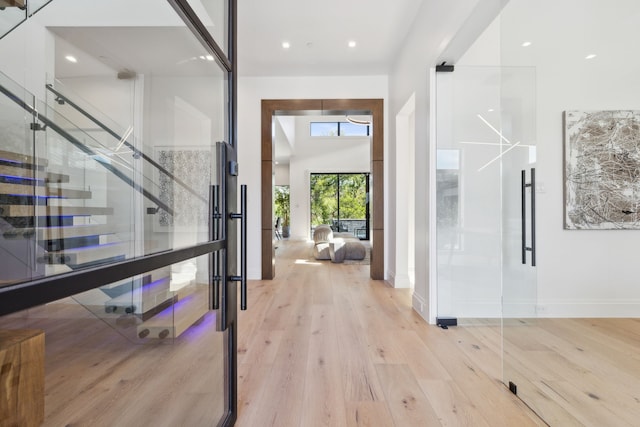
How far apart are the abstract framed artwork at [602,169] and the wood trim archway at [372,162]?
243 centimetres

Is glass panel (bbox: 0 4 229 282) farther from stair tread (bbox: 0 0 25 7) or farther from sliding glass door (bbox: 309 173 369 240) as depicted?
sliding glass door (bbox: 309 173 369 240)

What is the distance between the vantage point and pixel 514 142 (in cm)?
199

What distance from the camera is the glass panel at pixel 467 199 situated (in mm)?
2834

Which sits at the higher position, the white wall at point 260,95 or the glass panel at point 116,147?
the white wall at point 260,95

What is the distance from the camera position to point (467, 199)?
290 centimetres

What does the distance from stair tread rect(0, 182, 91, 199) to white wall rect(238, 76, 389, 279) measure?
3958mm

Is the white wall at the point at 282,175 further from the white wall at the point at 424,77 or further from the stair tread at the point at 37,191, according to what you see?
the stair tread at the point at 37,191

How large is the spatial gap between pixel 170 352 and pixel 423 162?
8.77ft

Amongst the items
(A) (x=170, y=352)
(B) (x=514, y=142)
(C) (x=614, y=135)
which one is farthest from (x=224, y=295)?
(C) (x=614, y=135)

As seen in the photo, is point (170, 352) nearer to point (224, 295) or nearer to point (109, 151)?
point (224, 295)

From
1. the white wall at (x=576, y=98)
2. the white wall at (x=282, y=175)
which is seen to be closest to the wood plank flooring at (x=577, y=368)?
the white wall at (x=576, y=98)

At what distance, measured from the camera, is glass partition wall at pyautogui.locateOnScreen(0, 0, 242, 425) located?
1.98 ft

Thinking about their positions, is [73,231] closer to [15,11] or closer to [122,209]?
[122,209]

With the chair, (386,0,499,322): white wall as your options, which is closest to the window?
the chair
